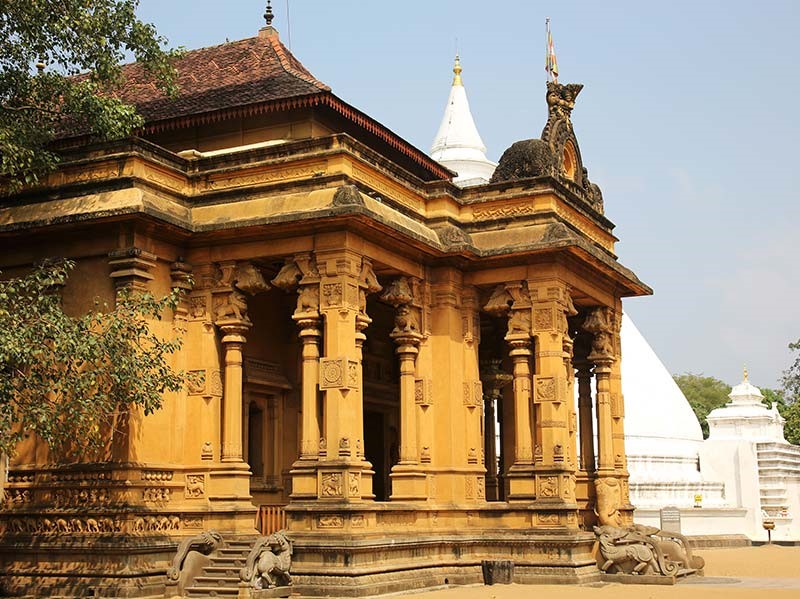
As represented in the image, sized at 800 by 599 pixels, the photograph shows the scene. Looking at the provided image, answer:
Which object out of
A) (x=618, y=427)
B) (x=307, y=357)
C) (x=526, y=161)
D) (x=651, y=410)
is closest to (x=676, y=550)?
(x=618, y=427)

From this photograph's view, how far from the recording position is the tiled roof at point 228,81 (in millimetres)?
21672

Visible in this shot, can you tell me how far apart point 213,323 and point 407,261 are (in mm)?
3584

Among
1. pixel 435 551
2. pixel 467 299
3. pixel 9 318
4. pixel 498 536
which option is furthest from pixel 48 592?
pixel 467 299

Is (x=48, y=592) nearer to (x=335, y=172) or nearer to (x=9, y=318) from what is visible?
(x=9, y=318)

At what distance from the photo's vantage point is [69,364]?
50.5 ft

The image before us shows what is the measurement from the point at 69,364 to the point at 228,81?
9.16 metres

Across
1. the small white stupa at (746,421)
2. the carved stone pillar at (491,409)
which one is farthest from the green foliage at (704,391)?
the carved stone pillar at (491,409)

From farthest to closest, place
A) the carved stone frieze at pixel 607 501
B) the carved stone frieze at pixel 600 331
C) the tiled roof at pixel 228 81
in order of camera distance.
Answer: the carved stone frieze at pixel 600 331
the carved stone frieze at pixel 607 501
the tiled roof at pixel 228 81

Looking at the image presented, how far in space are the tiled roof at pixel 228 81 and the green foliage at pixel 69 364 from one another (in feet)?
19.3

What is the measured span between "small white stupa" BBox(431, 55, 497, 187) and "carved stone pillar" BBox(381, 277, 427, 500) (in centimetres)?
2127

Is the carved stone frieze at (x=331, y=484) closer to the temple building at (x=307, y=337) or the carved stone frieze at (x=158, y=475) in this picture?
the temple building at (x=307, y=337)

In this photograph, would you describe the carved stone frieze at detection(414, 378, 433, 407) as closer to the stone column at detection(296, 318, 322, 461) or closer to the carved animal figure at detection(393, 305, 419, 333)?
the carved animal figure at detection(393, 305, 419, 333)

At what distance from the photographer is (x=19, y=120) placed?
56.2 ft

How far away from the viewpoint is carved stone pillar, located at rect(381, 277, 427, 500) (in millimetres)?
20062
